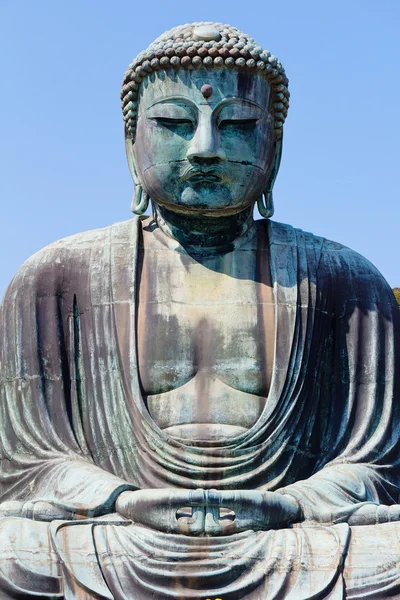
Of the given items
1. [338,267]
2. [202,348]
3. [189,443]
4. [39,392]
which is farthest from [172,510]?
[338,267]

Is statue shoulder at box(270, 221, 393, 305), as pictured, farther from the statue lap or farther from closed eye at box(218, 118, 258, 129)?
the statue lap

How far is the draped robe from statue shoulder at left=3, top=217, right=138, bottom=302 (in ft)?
0.06

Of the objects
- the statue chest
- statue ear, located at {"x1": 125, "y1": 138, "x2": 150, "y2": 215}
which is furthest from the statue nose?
the statue chest

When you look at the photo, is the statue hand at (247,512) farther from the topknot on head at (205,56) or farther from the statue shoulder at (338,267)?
the topknot on head at (205,56)

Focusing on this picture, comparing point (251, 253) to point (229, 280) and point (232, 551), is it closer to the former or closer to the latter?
point (229, 280)

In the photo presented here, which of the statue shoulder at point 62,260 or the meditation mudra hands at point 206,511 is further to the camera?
the statue shoulder at point 62,260

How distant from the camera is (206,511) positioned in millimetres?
17250

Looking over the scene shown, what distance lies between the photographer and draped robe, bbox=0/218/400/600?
17047 millimetres

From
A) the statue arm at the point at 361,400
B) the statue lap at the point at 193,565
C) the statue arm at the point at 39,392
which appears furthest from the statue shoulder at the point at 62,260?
the statue lap at the point at 193,565

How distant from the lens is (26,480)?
18.5 m

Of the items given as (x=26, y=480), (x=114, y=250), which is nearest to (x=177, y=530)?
(x=26, y=480)

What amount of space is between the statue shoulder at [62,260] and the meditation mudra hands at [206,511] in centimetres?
256

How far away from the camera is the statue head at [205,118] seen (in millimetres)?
18812

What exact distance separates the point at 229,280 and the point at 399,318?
1548 millimetres
